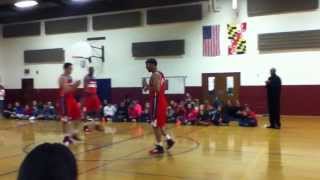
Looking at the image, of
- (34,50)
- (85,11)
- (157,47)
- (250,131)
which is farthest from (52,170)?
(34,50)

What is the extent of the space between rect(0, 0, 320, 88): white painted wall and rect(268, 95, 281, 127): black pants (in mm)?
4422

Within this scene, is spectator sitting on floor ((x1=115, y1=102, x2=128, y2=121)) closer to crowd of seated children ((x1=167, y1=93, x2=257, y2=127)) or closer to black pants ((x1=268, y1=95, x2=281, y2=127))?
crowd of seated children ((x1=167, y1=93, x2=257, y2=127))

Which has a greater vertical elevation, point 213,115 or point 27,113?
point 213,115

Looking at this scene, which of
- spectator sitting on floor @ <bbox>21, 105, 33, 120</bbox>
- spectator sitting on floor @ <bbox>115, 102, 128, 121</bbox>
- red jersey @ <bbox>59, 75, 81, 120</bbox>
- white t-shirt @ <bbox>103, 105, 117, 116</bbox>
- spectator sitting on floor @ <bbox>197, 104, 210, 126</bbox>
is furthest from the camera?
spectator sitting on floor @ <bbox>21, 105, 33, 120</bbox>

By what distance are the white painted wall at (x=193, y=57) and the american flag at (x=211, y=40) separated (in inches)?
8.7

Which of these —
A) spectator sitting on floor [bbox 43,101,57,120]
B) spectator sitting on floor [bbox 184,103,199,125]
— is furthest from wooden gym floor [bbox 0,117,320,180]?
spectator sitting on floor [bbox 43,101,57,120]

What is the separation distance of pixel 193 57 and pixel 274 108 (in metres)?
6.71

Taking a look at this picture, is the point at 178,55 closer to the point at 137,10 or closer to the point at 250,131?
the point at 137,10

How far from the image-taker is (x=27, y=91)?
2303 centimetres

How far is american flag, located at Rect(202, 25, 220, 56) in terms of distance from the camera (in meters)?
18.3

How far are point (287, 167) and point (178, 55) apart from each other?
12411 mm

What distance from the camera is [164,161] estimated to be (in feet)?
26.1

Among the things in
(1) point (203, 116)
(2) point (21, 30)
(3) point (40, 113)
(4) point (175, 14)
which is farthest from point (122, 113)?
(2) point (21, 30)

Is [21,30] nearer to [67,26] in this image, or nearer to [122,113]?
[67,26]
